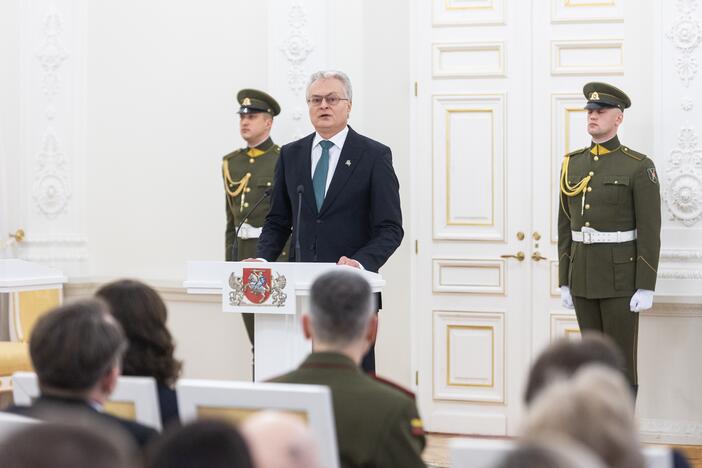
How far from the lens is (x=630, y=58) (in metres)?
5.50

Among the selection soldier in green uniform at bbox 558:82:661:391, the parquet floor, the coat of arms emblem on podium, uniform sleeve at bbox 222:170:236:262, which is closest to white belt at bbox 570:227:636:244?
soldier in green uniform at bbox 558:82:661:391

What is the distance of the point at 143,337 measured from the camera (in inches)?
101

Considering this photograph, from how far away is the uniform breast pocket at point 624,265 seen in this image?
5.02 meters

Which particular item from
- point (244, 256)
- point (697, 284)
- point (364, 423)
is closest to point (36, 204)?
point (244, 256)

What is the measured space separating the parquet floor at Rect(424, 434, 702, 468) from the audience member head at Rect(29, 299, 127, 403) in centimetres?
303

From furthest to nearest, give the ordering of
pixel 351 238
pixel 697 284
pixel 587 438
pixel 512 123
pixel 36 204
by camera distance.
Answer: pixel 36 204, pixel 512 123, pixel 697 284, pixel 351 238, pixel 587 438

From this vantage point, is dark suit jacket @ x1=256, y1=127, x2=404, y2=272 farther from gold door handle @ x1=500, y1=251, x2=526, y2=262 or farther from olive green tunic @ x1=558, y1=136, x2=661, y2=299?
gold door handle @ x1=500, y1=251, x2=526, y2=262

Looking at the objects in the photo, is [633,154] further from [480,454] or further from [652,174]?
[480,454]

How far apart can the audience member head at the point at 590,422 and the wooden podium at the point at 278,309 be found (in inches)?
89.0

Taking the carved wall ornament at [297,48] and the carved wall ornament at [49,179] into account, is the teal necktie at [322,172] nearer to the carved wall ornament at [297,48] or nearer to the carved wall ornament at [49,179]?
the carved wall ornament at [297,48]

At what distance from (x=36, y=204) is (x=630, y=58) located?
11.1 feet

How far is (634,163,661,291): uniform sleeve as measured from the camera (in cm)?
496

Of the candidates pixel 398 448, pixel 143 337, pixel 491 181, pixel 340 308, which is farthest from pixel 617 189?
pixel 398 448

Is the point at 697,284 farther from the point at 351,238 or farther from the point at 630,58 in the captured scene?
the point at 351,238
